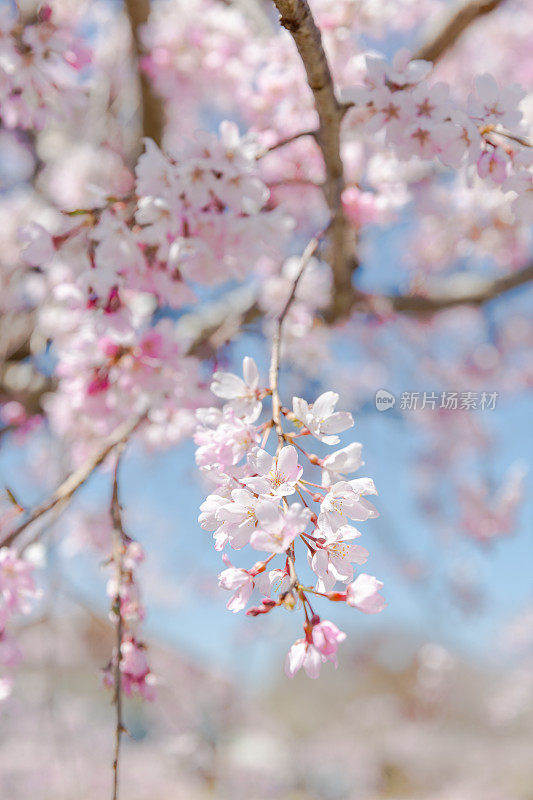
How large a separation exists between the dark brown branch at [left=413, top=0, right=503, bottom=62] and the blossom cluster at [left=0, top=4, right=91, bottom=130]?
1.28m

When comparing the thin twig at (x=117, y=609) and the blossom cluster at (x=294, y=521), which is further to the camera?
the thin twig at (x=117, y=609)

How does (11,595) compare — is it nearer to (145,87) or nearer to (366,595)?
(366,595)

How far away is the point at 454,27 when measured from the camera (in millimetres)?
1985

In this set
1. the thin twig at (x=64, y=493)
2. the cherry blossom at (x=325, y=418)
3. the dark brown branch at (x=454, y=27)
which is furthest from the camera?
the dark brown branch at (x=454, y=27)

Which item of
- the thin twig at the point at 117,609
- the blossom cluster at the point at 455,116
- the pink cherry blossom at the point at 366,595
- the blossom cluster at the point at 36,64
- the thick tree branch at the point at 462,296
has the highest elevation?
the blossom cluster at the point at 36,64

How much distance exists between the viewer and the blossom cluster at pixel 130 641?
3.01 feet

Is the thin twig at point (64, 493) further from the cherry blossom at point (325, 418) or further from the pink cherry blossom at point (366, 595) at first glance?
the pink cherry blossom at point (366, 595)

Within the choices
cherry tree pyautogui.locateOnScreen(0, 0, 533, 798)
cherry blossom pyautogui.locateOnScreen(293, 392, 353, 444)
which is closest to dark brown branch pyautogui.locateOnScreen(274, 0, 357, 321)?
cherry tree pyautogui.locateOnScreen(0, 0, 533, 798)

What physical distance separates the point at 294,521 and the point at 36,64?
1.21 m

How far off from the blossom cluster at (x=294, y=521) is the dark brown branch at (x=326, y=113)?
576 mm

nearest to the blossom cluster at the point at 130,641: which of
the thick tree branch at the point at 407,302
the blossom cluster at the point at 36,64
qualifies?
the blossom cluster at the point at 36,64

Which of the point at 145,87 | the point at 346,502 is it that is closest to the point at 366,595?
the point at 346,502

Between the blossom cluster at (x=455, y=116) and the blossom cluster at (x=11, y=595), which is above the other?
the blossom cluster at (x=455, y=116)

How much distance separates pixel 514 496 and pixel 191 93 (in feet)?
8.41
